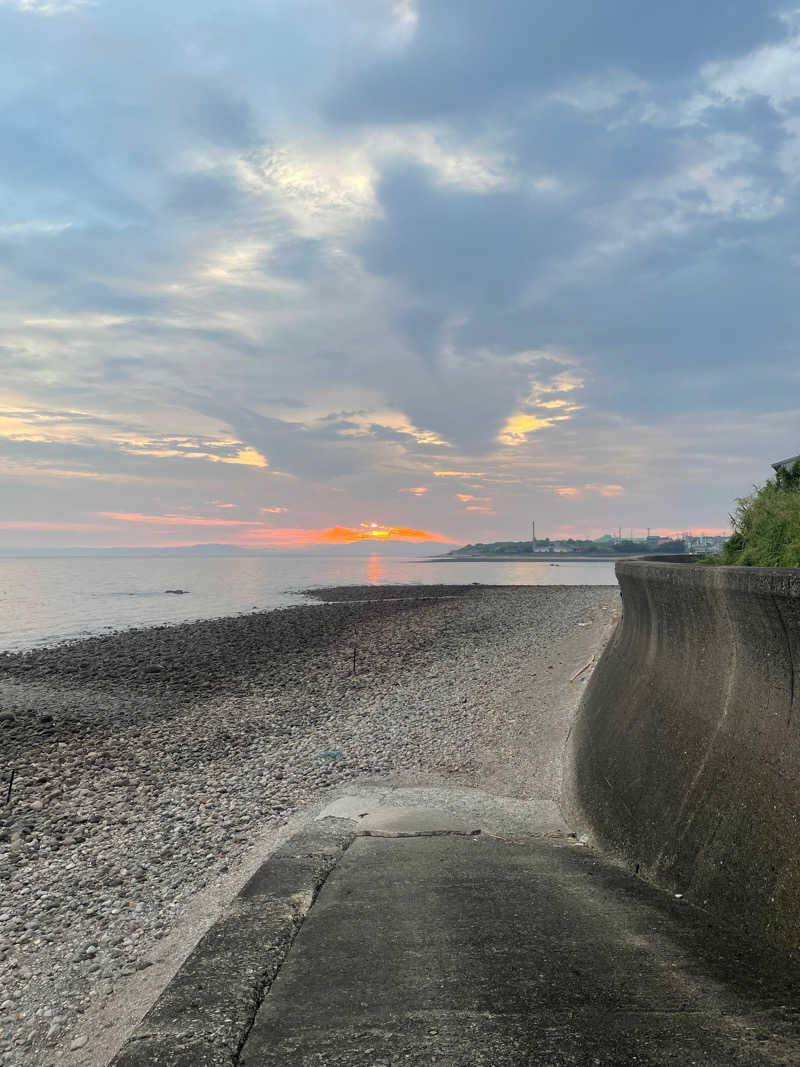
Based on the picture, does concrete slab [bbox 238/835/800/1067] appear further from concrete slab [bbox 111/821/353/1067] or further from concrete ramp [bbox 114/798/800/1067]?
concrete slab [bbox 111/821/353/1067]

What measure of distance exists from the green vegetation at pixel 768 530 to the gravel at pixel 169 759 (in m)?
4.24

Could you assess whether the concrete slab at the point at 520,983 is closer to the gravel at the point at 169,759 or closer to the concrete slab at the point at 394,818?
the concrete slab at the point at 394,818

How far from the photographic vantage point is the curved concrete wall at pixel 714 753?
11.3 feet

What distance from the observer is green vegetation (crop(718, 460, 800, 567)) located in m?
7.89

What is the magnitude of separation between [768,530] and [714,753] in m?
5.43

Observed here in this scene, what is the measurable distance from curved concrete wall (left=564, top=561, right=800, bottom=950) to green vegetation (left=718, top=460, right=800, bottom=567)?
2.79 m

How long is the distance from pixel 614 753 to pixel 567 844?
0.87 metres

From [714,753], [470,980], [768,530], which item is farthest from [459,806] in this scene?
[768,530]

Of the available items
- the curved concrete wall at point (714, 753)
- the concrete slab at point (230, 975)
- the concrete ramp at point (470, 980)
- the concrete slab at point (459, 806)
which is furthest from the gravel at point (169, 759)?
the curved concrete wall at point (714, 753)

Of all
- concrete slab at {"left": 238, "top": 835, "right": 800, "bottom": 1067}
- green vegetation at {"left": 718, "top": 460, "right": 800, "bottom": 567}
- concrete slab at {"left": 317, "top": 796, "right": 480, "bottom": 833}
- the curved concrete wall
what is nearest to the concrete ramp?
concrete slab at {"left": 238, "top": 835, "right": 800, "bottom": 1067}

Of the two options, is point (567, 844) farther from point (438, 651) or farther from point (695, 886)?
point (438, 651)

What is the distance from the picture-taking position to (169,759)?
1090 centimetres

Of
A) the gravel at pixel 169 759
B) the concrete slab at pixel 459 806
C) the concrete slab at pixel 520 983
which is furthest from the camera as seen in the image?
the concrete slab at pixel 459 806

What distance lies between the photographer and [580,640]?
19.6m
